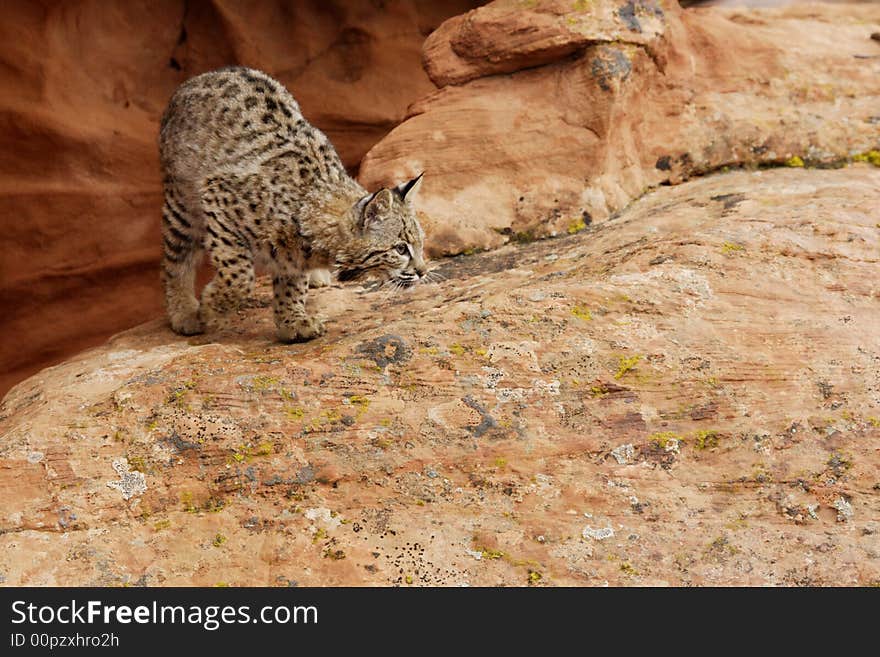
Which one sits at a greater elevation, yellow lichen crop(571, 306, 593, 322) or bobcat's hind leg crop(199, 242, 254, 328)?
yellow lichen crop(571, 306, 593, 322)

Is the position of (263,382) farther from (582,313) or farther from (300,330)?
(582,313)

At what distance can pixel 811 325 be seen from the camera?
4.83 metres

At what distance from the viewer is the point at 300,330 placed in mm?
5645

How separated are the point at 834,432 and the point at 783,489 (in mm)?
469

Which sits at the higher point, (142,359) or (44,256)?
(142,359)

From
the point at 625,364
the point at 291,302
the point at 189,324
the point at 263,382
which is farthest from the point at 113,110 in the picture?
the point at 625,364

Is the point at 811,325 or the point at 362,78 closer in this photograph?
the point at 811,325

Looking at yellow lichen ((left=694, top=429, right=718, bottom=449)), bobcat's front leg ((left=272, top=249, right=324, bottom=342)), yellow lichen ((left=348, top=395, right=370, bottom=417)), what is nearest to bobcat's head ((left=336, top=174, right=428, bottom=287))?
bobcat's front leg ((left=272, top=249, right=324, bottom=342))

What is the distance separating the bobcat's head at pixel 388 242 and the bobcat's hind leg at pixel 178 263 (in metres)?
1.23

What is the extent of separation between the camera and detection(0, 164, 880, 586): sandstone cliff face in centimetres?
368

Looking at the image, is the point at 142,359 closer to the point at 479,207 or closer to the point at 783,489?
the point at 479,207

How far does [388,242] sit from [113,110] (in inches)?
224

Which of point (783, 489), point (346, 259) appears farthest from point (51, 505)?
point (783, 489)

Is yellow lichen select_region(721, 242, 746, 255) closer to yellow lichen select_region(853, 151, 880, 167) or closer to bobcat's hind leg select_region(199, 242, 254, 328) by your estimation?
yellow lichen select_region(853, 151, 880, 167)
